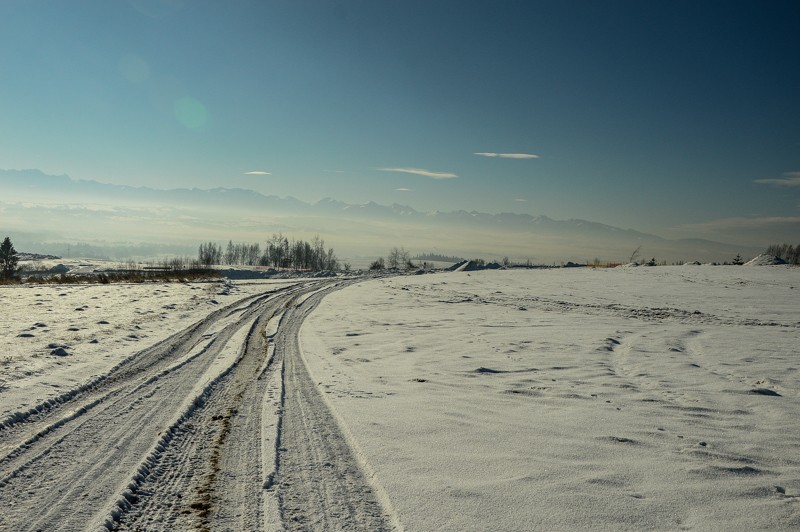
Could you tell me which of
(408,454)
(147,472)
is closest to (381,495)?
(408,454)

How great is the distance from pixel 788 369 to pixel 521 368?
5.39 m

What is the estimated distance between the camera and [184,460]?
14.3 feet

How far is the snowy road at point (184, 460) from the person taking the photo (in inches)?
132

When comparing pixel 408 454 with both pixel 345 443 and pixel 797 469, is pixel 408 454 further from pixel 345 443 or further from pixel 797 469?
pixel 797 469

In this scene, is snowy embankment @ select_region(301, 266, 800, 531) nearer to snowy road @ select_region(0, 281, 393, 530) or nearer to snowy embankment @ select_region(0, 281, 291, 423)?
snowy road @ select_region(0, 281, 393, 530)

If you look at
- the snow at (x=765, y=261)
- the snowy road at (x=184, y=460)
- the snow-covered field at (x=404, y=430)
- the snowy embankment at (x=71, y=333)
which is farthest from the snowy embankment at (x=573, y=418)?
the snow at (x=765, y=261)

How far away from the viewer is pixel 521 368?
9008 millimetres

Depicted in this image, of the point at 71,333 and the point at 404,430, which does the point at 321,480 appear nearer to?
the point at 404,430

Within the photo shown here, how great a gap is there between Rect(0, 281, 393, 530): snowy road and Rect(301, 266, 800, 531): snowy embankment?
494 millimetres

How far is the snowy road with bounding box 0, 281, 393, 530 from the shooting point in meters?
3.36

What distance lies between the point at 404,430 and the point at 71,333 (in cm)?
1056

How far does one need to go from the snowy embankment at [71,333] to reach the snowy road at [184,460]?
22.1 inches

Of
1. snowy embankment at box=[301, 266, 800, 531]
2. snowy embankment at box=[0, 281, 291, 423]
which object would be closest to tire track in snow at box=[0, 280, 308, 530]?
snowy embankment at box=[0, 281, 291, 423]

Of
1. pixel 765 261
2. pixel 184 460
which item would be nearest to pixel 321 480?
pixel 184 460
